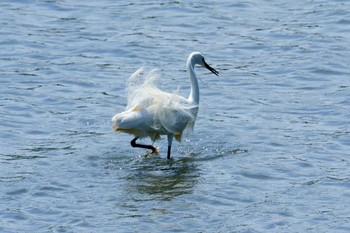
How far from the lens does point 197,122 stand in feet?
46.4

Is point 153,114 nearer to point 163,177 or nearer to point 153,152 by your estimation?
point 153,152

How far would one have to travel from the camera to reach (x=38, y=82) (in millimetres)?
15914

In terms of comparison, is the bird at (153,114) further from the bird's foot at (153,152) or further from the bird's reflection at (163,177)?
the bird's reflection at (163,177)

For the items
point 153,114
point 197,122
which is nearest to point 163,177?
point 153,114

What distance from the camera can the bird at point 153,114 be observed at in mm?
12617

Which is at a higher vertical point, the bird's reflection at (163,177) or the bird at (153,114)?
the bird at (153,114)

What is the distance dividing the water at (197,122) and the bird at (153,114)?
0.33 m

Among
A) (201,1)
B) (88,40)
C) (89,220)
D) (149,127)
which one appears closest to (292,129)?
(149,127)

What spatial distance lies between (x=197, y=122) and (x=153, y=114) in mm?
1600

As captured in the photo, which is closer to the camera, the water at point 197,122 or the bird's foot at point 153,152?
the water at point 197,122

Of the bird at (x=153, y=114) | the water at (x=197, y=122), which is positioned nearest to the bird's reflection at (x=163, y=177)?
the water at (x=197, y=122)

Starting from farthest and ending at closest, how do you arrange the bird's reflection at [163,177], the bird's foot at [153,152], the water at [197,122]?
the bird's foot at [153,152], the bird's reflection at [163,177], the water at [197,122]

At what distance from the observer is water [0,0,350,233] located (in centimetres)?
1087

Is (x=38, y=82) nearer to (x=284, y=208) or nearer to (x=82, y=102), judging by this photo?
(x=82, y=102)
